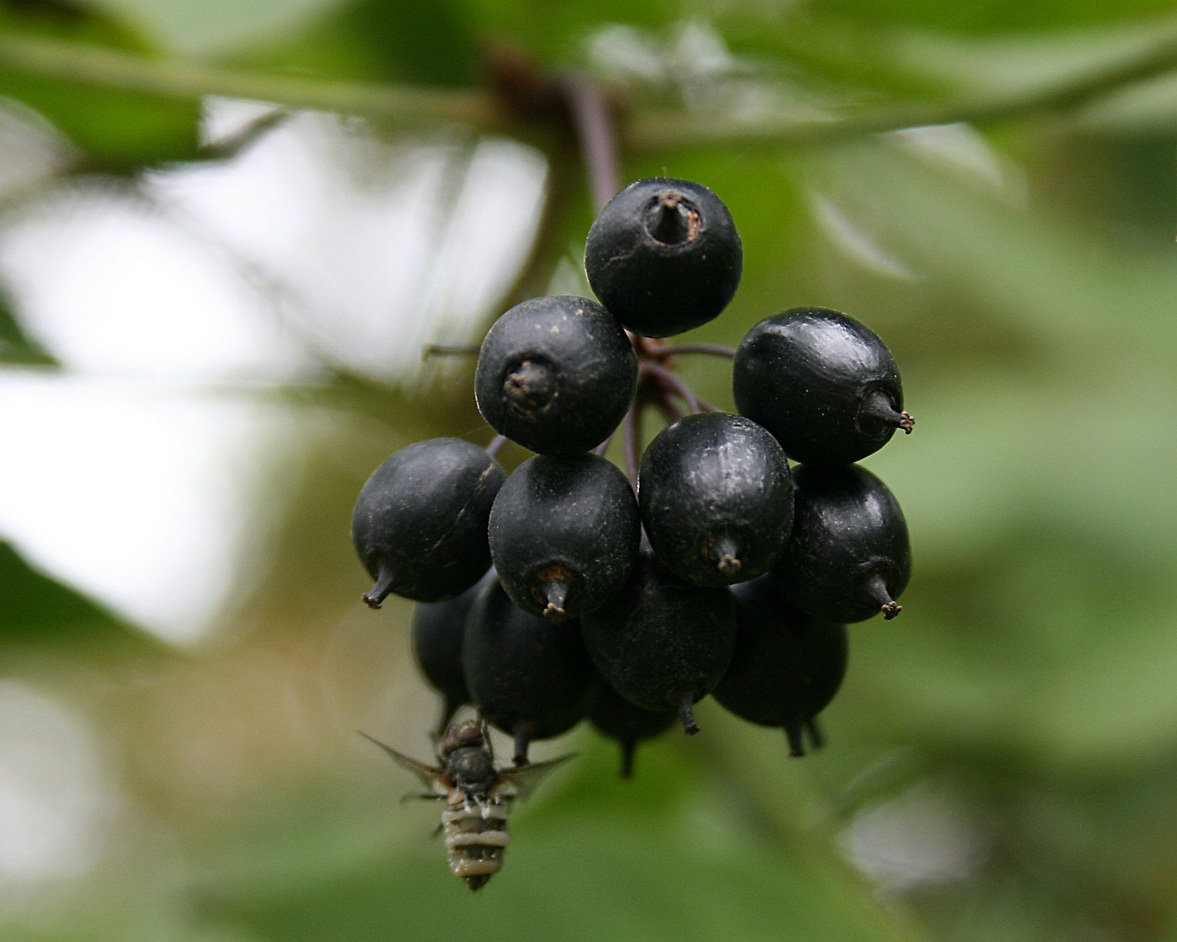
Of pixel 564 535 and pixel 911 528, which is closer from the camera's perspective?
pixel 564 535

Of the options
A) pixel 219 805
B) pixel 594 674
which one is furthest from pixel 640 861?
pixel 219 805

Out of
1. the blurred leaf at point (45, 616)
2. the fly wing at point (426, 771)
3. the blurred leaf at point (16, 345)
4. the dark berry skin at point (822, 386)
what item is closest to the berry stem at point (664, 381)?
the dark berry skin at point (822, 386)

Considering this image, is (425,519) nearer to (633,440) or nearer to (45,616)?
(633,440)

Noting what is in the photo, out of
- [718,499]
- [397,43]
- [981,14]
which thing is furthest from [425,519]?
[981,14]

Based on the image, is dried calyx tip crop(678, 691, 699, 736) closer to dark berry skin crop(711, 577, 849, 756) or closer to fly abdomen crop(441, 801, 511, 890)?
dark berry skin crop(711, 577, 849, 756)

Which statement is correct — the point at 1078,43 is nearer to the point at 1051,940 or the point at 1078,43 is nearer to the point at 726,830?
the point at 726,830

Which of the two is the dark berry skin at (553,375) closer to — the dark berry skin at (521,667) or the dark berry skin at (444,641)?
the dark berry skin at (521,667)

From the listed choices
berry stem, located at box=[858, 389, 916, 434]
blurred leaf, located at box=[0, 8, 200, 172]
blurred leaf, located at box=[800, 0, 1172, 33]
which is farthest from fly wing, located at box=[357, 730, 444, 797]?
blurred leaf, located at box=[800, 0, 1172, 33]
